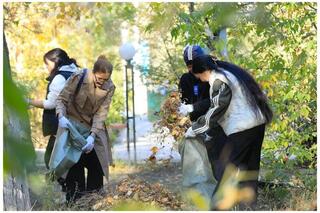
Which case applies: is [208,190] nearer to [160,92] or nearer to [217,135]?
[217,135]

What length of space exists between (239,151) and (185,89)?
813mm

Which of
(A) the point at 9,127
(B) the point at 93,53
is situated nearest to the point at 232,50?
(A) the point at 9,127

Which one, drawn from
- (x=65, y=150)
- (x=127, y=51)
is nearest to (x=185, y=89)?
(x=65, y=150)

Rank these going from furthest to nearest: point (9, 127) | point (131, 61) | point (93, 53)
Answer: point (93, 53) < point (131, 61) < point (9, 127)

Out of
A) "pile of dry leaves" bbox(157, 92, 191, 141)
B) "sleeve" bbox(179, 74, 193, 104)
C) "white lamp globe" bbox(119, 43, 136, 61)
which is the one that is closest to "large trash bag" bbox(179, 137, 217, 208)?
"sleeve" bbox(179, 74, 193, 104)

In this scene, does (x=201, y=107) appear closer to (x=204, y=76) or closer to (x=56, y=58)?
(x=204, y=76)

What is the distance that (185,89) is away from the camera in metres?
4.70

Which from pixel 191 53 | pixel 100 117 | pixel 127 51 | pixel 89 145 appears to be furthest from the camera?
pixel 127 51

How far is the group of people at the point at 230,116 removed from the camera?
4.02 meters

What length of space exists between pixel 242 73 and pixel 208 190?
3.11 feet

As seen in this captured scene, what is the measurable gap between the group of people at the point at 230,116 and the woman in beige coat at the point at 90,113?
2.57ft

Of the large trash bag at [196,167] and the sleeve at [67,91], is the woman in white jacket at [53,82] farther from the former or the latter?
the large trash bag at [196,167]

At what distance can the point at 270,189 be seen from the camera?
492cm

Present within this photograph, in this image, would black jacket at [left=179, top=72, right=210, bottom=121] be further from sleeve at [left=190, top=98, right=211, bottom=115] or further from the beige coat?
the beige coat
